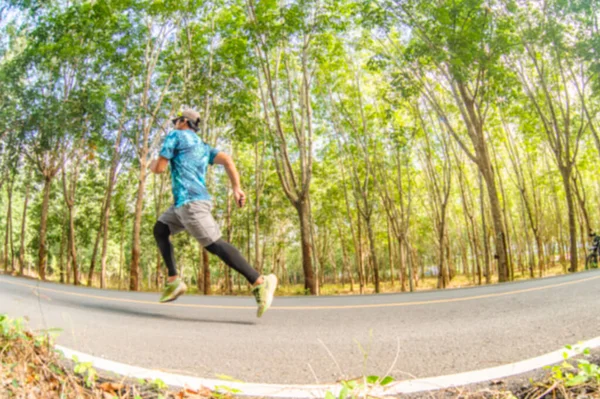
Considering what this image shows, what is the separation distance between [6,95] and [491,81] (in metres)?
13.2

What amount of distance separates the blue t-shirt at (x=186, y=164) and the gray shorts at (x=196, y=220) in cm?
4

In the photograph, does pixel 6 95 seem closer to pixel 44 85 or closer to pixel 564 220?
pixel 44 85

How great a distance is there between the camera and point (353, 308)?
3889 millimetres

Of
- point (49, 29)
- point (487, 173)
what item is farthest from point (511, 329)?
point (487, 173)

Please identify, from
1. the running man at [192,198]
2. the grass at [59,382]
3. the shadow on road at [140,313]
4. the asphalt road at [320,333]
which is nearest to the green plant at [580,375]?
the asphalt road at [320,333]

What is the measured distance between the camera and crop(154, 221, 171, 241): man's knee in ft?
7.47

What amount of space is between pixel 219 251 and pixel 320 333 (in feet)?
3.64

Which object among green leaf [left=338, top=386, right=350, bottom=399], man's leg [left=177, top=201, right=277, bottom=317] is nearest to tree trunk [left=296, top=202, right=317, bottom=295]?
man's leg [left=177, top=201, right=277, bottom=317]

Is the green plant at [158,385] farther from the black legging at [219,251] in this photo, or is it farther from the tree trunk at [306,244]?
the tree trunk at [306,244]

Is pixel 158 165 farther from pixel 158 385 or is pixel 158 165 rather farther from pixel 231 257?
pixel 158 385

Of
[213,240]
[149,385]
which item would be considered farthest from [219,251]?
[149,385]

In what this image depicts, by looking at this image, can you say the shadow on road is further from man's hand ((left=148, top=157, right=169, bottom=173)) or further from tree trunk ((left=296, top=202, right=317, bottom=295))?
tree trunk ((left=296, top=202, right=317, bottom=295))

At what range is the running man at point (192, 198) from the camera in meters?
2.18

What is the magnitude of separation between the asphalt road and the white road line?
80 mm
